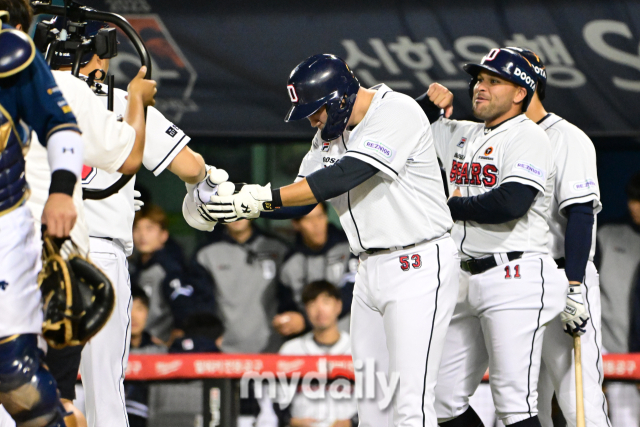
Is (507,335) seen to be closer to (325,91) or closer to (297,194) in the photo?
(297,194)

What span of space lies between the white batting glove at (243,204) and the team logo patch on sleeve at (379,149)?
38 cm

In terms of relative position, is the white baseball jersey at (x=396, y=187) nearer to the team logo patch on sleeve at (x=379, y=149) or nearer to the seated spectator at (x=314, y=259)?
the team logo patch on sleeve at (x=379, y=149)

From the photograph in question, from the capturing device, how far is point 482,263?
134 inches

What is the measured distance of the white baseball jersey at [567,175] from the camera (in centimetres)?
361

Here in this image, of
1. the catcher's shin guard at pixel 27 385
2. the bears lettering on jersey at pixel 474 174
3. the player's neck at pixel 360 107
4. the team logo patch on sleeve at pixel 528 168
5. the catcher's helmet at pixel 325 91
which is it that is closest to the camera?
the catcher's shin guard at pixel 27 385

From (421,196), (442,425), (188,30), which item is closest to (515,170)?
(421,196)

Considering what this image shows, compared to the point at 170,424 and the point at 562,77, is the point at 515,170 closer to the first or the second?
the point at 562,77

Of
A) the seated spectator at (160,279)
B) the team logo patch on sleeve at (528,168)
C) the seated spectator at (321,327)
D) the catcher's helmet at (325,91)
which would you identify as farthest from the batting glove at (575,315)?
the seated spectator at (160,279)

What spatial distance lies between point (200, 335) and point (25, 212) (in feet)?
8.93

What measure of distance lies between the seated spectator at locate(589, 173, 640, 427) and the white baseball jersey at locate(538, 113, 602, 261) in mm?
1316

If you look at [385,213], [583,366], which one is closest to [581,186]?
[583,366]

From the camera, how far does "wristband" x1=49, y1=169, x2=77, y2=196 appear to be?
2193 mm

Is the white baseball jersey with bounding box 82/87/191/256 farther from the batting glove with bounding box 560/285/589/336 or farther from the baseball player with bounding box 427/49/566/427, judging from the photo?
the batting glove with bounding box 560/285/589/336

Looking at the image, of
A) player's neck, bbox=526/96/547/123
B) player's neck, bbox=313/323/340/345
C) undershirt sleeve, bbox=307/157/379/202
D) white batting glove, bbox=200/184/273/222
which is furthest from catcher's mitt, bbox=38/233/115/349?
player's neck, bbox=313/323/340/345
